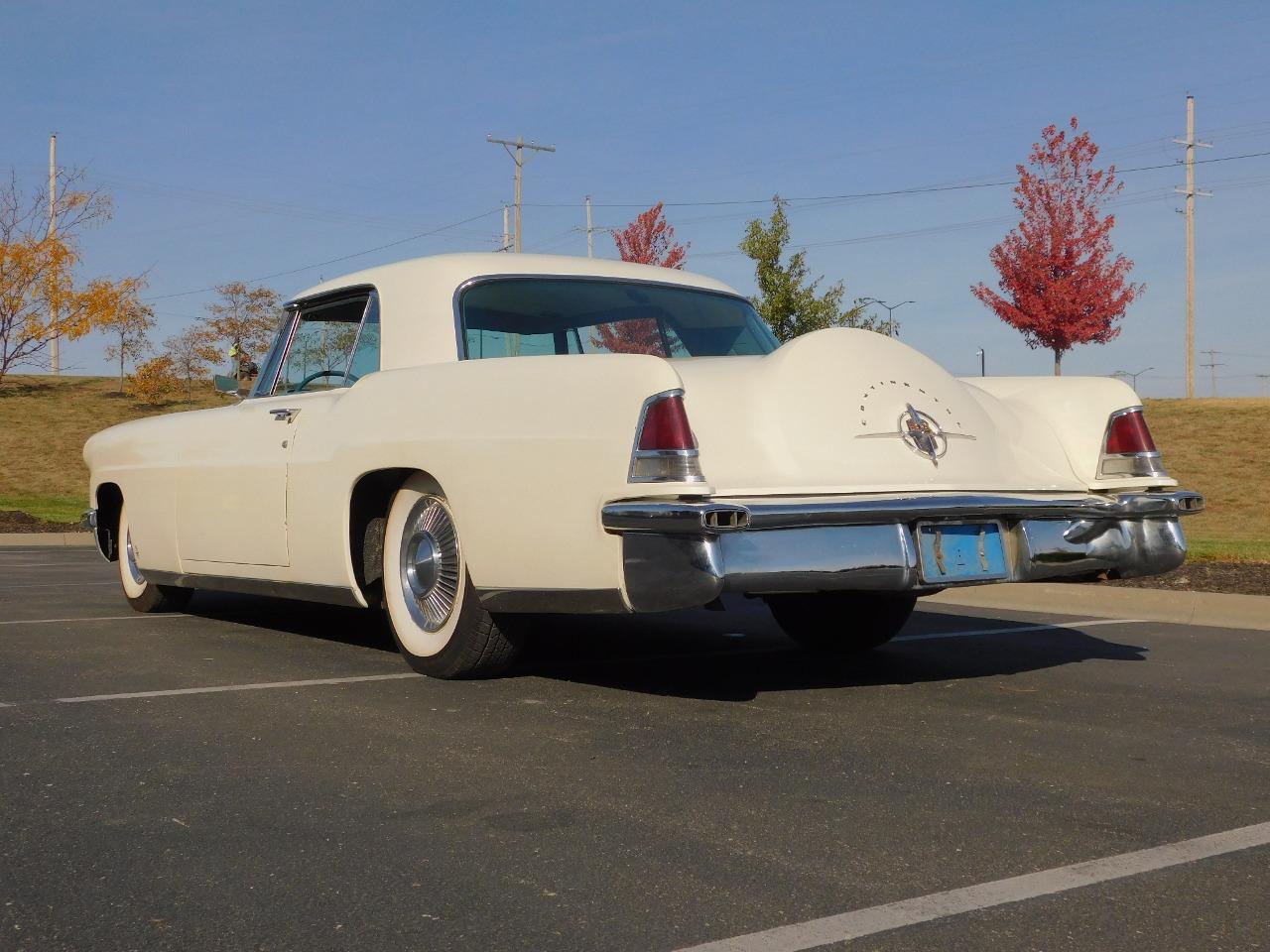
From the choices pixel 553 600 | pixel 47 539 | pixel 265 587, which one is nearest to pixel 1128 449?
pixel 553 600

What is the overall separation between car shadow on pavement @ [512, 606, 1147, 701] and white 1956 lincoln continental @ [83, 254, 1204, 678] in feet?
1.01

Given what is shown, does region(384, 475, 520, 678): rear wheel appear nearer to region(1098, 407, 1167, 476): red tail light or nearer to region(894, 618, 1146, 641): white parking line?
region(1098, 407, 1167, 476): red tail light

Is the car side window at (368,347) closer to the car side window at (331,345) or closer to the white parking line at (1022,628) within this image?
the car side window at (331,345)

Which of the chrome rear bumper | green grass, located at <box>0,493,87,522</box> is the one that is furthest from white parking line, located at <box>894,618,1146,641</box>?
green grass, located at <box>0,493,87,522</box>

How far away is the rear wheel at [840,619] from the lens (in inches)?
251

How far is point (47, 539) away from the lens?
16.5 m

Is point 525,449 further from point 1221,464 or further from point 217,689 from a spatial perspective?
point 1221,464

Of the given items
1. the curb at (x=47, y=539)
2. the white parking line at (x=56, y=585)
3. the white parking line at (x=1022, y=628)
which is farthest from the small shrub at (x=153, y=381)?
the white parking line at (x=1022, y=628)

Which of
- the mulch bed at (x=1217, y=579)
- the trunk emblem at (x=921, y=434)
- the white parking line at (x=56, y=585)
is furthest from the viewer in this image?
the white parking line at (x=56, y=585)

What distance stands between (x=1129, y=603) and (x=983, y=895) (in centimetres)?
611

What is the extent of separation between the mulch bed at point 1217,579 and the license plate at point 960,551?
4.47m

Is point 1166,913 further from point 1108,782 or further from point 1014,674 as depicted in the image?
point 1014,674

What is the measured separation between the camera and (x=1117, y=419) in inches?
221

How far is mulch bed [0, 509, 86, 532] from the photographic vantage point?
57.0 ft
